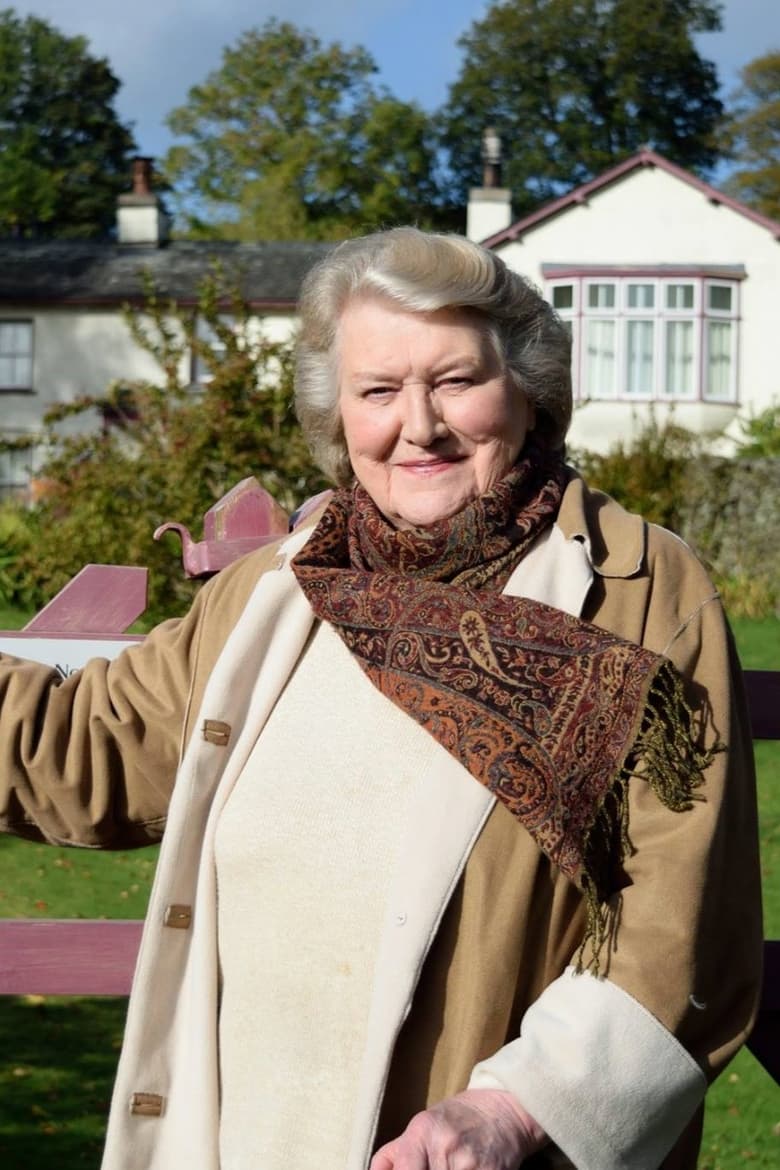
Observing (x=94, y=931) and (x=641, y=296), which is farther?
(x=641, y=296)

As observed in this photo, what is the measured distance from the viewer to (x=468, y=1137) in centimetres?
235

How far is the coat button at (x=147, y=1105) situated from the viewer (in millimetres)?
2723

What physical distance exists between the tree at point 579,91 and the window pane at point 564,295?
29904 mm

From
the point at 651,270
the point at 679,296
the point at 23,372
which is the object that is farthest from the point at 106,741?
the point at 23,372

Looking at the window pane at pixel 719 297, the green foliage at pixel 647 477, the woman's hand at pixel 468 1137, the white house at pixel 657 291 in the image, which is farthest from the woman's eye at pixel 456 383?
the window pane at pixel 719 297

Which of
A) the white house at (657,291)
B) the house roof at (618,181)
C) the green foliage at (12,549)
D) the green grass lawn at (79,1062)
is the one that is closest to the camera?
the green grass lawn at (79,1062)

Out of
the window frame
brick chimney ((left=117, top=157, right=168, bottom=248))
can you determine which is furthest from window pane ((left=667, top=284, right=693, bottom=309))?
the window frame

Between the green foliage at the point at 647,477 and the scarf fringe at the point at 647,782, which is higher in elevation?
the green foliage at the point at 647,477

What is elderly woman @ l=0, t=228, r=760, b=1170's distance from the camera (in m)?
2.43

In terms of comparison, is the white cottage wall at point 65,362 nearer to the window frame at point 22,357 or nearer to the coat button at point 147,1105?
the window frame at point 22,357

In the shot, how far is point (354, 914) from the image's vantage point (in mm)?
2572

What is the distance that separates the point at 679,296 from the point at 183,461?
739 inches

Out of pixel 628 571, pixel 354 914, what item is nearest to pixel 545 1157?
pixel 354 914

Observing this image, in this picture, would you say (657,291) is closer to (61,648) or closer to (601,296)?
(601,296)
